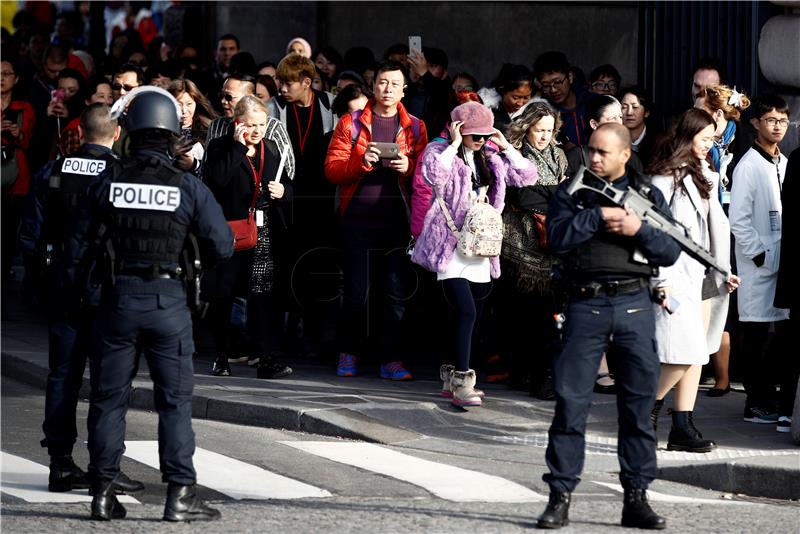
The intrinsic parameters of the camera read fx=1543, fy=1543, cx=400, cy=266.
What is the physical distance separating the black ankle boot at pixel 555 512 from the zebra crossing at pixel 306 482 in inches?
28.6

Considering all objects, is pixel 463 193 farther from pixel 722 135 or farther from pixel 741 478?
pixel 741 478

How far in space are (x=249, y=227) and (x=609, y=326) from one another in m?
4.26

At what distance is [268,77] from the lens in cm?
1261

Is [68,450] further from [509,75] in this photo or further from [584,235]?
[509,75]

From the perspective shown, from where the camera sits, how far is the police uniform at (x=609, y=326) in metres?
6.85

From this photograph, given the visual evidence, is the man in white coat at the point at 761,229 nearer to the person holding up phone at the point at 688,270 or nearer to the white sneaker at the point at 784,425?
the white sneaker at the point at 784,425

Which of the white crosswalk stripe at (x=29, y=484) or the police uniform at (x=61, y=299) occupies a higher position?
the police uniform at (x=61, y=299)

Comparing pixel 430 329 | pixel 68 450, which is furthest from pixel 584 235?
pixel 430 329

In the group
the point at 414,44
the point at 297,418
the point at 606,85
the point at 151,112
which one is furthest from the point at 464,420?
the point at 606,85

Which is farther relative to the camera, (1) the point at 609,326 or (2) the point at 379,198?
(2) the point at 379,198

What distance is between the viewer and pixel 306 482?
795 cm

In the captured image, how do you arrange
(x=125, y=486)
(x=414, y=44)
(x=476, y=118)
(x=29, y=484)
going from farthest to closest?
(x=414, y=44) → (x=476, y=118) → (x=29, y=484) → (x=125, y=486)

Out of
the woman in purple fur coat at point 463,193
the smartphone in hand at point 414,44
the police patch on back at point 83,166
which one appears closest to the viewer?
the police patch on back at point 83,166

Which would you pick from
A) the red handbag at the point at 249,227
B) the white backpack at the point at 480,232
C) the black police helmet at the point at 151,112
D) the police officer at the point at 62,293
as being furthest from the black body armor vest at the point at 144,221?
the red handbag at the point at 249,227
